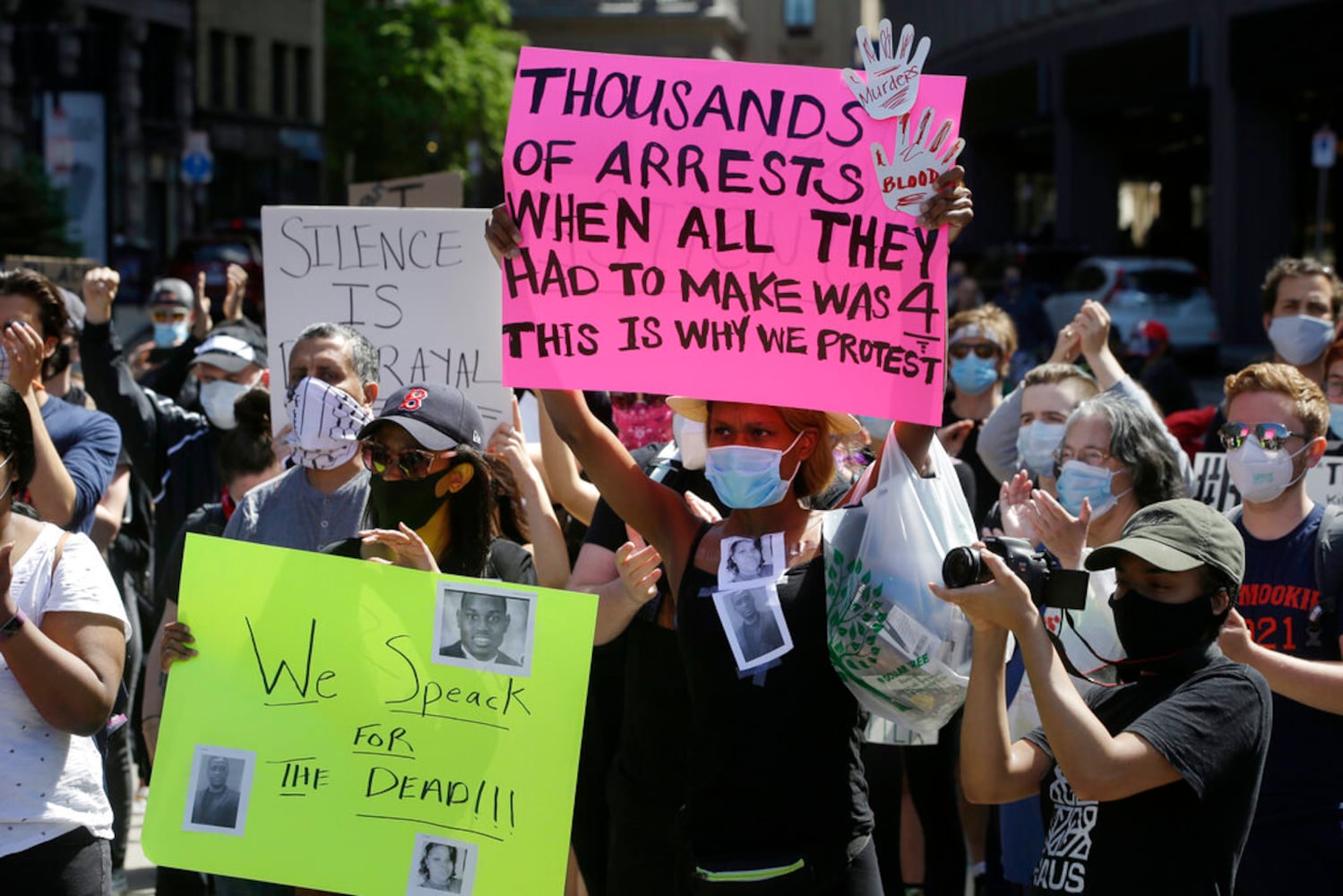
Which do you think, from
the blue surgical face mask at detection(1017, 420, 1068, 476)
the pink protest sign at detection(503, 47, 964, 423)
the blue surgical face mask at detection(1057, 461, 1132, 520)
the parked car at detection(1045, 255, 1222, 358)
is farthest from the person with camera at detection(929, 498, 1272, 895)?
the parked car at detection(1045, 255, 1222, 358)

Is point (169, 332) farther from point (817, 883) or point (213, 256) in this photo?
point (213, 256)

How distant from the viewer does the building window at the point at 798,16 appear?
85.1 metres

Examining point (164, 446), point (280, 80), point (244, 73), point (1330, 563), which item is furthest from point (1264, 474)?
point (280, 80)

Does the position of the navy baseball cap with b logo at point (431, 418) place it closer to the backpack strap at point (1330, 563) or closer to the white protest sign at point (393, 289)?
the white protest sign at point (393, 289)

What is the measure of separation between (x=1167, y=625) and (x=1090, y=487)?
1.32 metres

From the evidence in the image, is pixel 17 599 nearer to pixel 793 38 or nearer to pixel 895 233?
pixel 895 233

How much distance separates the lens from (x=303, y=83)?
53438mm

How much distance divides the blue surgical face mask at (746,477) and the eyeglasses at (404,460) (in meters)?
0.72

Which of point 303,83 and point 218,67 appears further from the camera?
point 303,83

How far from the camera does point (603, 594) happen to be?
4090 millimetres

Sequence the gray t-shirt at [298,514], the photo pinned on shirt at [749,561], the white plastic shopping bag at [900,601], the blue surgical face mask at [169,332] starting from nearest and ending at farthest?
the white plastic shopping bag at [900,601] → the photo pinned on shirt at [749,561] → the gray t-shirt at [298,514] → the blue surgical face mask at [169,332]

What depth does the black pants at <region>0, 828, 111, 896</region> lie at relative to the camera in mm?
3576

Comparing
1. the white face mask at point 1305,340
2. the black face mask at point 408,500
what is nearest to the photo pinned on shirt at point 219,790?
the black face mask at point 408,500

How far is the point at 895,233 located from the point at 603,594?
3.59ft
